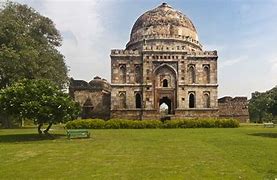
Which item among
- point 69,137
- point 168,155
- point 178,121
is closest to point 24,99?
point 69,137

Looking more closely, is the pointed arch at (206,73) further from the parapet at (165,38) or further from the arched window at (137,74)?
the arched window at (137,74)

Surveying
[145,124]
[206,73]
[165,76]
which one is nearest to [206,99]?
[206,73]

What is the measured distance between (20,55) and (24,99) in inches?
432

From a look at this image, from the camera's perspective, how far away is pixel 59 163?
38.6 feet

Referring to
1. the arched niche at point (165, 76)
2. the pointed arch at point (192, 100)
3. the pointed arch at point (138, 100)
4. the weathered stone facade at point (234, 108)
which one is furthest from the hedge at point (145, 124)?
the weathered stone facade at point (234, 108)

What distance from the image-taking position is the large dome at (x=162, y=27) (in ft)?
144

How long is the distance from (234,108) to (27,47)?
2440cm

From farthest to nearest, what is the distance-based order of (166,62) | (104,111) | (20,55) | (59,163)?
(104,111)
(166,62)
(20,55)
(59,163)

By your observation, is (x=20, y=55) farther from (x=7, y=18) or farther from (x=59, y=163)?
(x=59, y=163)

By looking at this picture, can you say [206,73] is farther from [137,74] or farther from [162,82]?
[137,74]

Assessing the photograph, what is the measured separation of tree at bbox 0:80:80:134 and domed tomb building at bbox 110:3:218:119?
1737 cm

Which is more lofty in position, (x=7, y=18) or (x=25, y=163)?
(x=7, y=18)

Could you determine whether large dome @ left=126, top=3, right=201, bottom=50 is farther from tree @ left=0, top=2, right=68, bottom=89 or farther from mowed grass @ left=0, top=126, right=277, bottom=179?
mowed grass @ left=0, top=126, right=277, bottom=179

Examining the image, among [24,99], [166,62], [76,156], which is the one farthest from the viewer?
[166,62]
